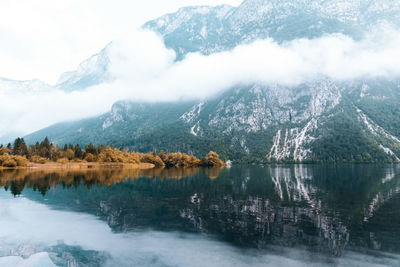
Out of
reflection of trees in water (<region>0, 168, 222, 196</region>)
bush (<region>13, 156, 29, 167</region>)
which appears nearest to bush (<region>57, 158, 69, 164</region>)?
bush (<region>13, 156, 29, 167</region>)

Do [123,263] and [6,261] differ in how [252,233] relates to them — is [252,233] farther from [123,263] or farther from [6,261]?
[6,261]

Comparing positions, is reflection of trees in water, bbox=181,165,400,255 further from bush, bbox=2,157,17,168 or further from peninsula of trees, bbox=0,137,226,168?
peninsula of trees, bbox=0,137,226,168

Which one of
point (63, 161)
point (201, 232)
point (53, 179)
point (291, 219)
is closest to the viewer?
point (201, 232)

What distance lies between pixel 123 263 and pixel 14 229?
1707 centimetres

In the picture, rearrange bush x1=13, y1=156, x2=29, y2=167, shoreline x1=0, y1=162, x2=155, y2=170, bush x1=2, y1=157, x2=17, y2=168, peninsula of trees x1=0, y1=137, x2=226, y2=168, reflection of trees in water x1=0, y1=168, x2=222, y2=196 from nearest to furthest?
reflection of trees in water x1=0, y1=168, x2=222, y2=196 → bush x1=2, y1=157, x2=17, y2=168 → bush x1=13, y1=156, x2=29, y2=167 → peninsula of trees x1=0, y1=137, x2=226, y2=168 → shoreline x1=0, y1=162, x2=155, y2=170

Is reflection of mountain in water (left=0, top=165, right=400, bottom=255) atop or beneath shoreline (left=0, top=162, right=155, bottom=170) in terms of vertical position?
atop

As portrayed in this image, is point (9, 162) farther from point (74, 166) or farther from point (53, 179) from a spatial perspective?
point (53, 179)

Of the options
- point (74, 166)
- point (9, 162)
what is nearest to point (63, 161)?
point (74, 166)

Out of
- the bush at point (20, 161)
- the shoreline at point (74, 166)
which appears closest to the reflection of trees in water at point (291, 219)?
the shoreline at point (74, 166)

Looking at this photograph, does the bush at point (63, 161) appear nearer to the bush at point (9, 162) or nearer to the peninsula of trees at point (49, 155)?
the peninsula of trees at point (49, 155)

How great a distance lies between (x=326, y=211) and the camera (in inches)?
1469

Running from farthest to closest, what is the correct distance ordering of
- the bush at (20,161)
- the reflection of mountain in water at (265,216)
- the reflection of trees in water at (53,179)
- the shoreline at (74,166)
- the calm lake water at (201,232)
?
the shoreline at (74,166)
the bush at (20,161)
the reflection of trees in water at (53,179)
the reflection of mountain in water at (265,216)
the calm lake water at (201,232)

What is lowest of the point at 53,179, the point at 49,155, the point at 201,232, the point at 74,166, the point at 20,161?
the point at 74,166

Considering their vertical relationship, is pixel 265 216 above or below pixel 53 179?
above
